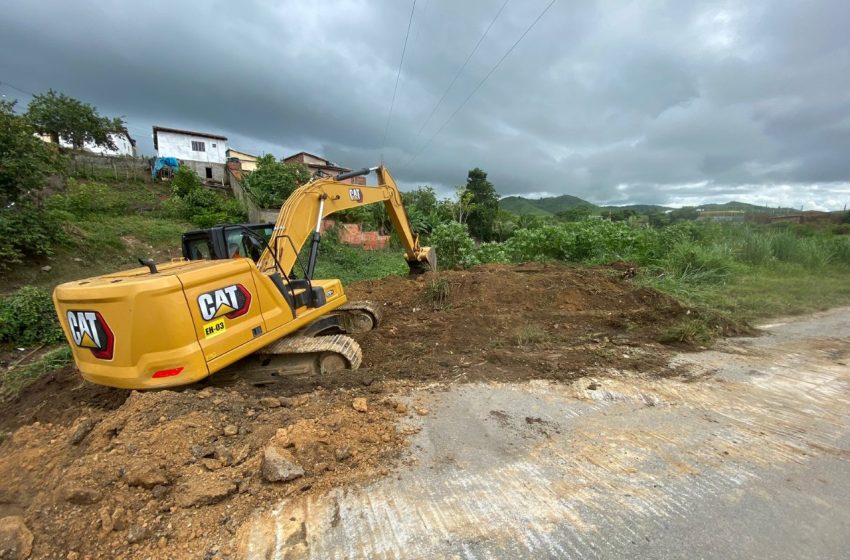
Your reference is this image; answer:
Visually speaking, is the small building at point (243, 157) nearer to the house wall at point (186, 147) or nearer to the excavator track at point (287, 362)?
the house wall at point (186, 147)

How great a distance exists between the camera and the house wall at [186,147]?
121ft

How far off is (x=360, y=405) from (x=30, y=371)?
16.1ft

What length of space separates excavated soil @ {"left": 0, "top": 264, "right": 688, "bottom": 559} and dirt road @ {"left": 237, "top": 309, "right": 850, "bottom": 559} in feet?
0.76

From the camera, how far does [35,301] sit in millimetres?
6656

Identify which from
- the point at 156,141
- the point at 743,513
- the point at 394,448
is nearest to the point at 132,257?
the point at 394,448

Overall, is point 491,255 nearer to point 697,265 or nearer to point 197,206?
point 697,265

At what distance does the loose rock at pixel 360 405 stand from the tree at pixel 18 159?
10352 mm

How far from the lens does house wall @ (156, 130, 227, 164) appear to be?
3675 cm

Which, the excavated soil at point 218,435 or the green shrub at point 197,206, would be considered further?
the green shrub at point 197,206

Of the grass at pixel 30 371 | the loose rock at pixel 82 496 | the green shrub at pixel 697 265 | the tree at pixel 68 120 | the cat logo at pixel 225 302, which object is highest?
the tree at pixel 68 120

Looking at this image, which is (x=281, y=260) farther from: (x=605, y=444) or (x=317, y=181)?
(x=605, y=444)

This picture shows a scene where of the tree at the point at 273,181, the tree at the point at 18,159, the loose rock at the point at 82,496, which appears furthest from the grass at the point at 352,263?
the loose rock at the point at 82,496

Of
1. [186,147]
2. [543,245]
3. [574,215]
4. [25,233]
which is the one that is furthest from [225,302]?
[574,215]

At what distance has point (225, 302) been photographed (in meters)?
3.51
